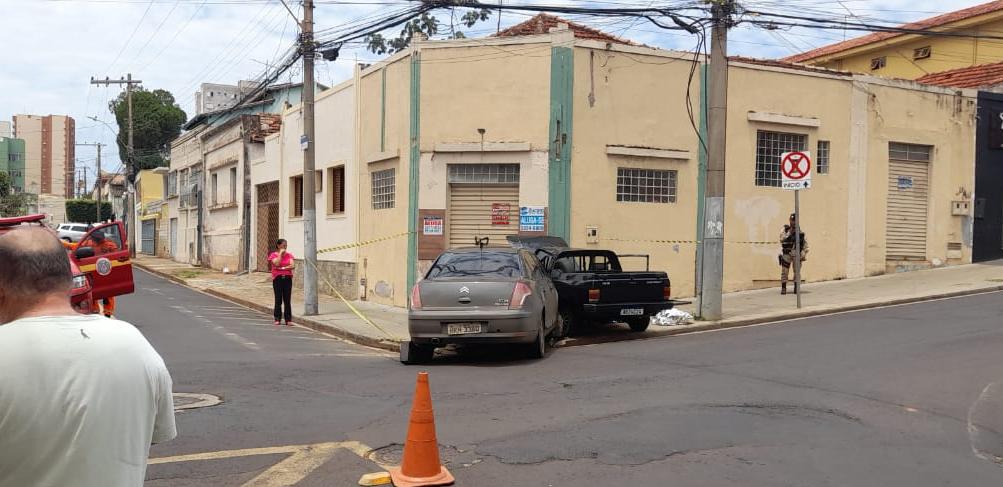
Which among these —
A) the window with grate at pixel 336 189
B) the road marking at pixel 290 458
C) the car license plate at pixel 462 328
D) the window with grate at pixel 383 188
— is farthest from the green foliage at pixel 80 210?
the road marking at pixel 290 458

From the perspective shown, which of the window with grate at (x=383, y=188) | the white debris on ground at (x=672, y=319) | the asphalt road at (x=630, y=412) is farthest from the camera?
the window with grate at (x=383, y=188)

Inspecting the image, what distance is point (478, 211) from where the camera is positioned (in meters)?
17.7

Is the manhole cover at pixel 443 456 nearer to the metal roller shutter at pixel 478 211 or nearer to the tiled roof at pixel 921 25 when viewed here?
the metal roller shutter at pixel 478 211

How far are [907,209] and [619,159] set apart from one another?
8.66 metres

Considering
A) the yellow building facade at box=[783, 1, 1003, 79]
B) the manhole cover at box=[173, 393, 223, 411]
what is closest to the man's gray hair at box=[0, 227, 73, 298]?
the manhole cover at box=[173, 393, 223, 411]

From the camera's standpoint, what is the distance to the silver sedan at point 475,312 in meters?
10.5

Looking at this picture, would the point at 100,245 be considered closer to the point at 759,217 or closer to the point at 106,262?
the point at 106,262

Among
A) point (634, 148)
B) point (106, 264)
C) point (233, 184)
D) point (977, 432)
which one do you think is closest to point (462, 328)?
point (977, 432)

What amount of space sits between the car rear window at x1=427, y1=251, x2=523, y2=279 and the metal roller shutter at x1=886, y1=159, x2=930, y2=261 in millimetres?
13578

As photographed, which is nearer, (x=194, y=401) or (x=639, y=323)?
(x=194, y=401)

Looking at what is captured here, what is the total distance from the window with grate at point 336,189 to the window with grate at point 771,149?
10.7 meters

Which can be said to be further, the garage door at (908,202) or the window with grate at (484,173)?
the garage door at (908,202)

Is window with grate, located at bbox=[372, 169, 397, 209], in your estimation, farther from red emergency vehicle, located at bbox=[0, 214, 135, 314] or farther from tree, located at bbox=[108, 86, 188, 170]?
tree, located at bbox=[108, 86, 188, 170]

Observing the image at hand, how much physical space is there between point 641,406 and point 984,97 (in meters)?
19.5
